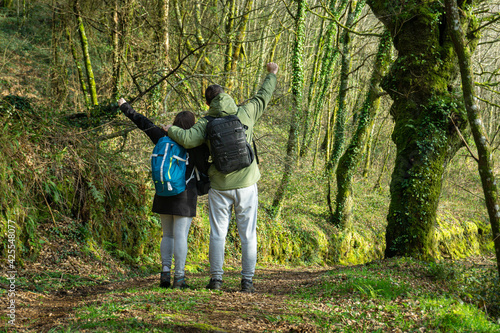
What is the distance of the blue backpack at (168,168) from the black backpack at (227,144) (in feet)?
1.33

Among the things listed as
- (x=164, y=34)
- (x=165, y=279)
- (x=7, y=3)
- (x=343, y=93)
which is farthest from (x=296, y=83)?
(x=7, y=3)

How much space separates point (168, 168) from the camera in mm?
4023

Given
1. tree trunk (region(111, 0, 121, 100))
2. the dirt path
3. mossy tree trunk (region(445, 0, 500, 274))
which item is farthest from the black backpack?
tree trunk (region(111, 0, 121, 100))

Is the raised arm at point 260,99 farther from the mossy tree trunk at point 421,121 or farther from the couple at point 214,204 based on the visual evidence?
the mossy tree trunk at point 421,121

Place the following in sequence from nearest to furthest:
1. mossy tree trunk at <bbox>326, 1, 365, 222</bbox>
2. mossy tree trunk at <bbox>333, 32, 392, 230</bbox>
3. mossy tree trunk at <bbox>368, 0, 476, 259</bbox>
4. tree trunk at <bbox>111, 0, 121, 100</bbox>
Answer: mossy tree trunk at <bbox>368, 0, 476, 259</bbox> < tree trunk at <bbox>111, 0, 121, 100</bbox> < mossy tree trunk at <bbox>333, 32, 392, 230</bbox> < mossy tree trunk at <bbox>326, 1, 365, 222</bbox>

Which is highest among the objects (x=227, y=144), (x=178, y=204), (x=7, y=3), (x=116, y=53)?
(x=7, y=3)

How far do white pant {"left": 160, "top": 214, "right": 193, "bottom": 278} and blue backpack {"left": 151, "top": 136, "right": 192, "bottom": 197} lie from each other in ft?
1.20

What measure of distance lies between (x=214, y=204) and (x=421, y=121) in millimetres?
3925

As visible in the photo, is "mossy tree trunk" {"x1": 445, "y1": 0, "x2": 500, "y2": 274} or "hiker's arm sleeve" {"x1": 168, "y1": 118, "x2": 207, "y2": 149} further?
"mossy tree trunk" {"x1": 445, "y1": 0, "x2": 500, "y2": 274}

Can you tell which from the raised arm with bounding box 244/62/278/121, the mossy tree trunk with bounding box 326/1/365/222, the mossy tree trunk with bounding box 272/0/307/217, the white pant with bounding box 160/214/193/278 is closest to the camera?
the white pant with bounding box 160/214/193/278

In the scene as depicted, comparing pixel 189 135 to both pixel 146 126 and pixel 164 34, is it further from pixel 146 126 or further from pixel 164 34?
pixel 164 34

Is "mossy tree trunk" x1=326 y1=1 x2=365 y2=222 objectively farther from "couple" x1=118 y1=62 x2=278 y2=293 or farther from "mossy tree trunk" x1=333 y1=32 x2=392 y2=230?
"couple" x1=118 y1=62 x2=278 y2=293

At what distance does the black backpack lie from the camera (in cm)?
396

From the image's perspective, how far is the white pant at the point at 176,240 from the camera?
420 centimetres
